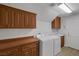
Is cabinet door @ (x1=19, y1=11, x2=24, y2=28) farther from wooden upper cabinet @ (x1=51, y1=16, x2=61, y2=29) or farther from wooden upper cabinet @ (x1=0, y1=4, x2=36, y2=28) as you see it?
wooden upper cabinet @ (x1=51, y1=16, x2=61, y2=29)

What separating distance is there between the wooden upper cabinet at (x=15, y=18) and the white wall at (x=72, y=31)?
2.76 meters

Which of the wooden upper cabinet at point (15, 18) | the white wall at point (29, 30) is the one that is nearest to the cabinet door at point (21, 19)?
the wooden upper cabinet at point (15, 18)

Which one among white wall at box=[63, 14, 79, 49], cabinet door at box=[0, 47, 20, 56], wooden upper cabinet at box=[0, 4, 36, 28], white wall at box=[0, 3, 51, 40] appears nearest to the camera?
cabinet door at box=[0, 47, 20, 56]

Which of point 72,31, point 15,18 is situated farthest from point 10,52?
point 72,31

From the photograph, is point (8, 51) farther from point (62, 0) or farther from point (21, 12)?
point (62, 0)

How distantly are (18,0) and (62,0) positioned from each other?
0.69 ft

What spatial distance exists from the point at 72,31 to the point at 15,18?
3601mm

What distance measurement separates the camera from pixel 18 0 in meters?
0.51

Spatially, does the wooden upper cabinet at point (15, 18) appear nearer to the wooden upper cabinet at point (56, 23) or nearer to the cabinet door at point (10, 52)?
the cabinet door at point (10, 52)

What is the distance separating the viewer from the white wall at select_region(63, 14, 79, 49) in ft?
16.4

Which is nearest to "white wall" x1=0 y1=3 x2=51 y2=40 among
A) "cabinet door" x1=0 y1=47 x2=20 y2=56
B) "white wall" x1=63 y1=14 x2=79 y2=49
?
"cabinet door" x1=0 y1=47 x2=20 y2=56

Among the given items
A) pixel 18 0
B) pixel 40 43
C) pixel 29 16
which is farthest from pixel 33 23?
pixel 18 0

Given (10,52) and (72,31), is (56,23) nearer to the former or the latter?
(72,31)

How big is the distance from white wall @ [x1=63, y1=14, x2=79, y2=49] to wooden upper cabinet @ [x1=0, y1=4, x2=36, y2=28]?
2.76 metres
